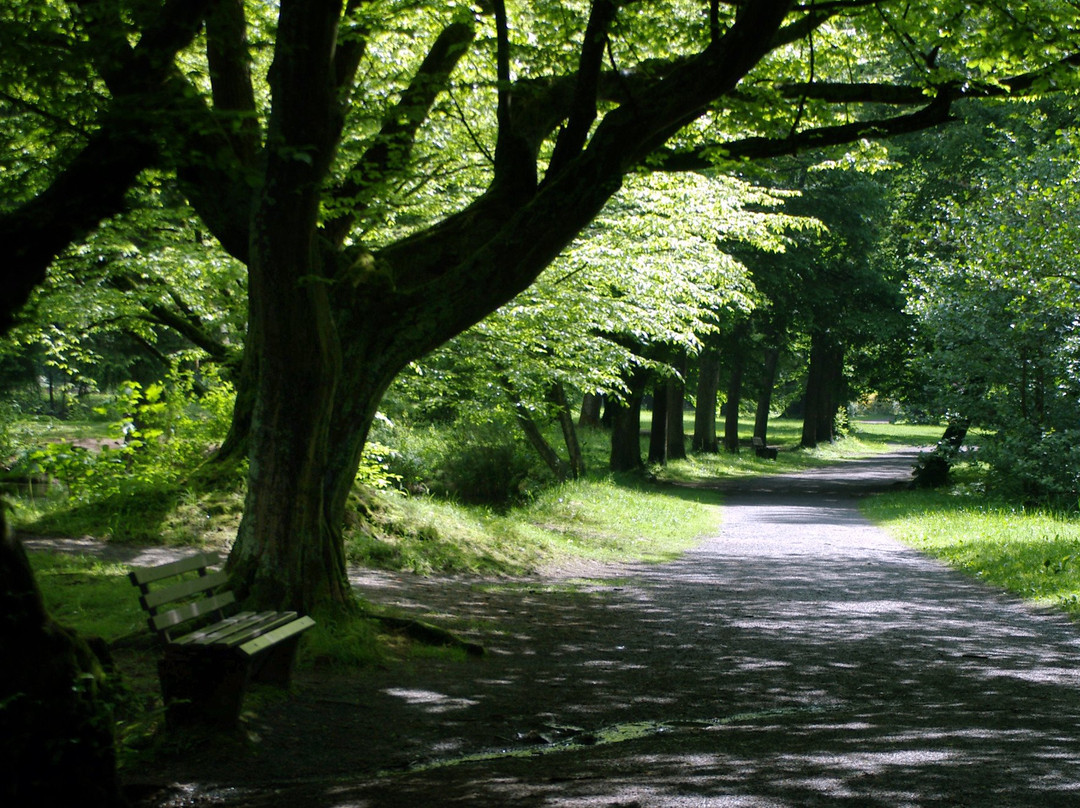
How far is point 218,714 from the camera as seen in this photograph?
215 inches

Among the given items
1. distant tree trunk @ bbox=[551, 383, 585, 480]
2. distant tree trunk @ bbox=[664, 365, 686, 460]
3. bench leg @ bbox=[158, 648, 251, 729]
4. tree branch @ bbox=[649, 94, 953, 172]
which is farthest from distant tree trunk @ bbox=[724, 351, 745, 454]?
bench leg @ bbox=[158, 648, 251, 729]

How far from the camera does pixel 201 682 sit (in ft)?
17.8

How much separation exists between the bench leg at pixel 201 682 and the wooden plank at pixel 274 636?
0.07m

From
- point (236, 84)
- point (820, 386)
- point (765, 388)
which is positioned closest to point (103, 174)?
point (236, 84)

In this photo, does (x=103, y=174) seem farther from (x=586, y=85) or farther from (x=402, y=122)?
(x=586, y=85)

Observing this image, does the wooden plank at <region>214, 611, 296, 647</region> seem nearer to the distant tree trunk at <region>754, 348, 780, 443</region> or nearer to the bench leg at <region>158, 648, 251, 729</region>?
the bench leg at <region>158, 648, 251, 729</region>

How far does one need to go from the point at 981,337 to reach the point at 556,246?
18631 mm

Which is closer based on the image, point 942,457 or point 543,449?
point 543,449

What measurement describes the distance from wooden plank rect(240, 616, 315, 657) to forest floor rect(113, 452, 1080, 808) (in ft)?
1.69

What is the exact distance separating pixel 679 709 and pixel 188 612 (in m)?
3.22

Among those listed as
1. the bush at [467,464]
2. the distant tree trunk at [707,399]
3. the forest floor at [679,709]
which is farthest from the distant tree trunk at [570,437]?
the forest floor at [679,709]

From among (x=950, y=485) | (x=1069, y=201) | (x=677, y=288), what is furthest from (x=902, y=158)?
(x=677, y=288)

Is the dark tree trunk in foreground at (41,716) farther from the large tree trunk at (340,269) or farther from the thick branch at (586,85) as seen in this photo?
the thick branch at (586,85)

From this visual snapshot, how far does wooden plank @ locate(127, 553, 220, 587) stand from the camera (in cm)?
542
